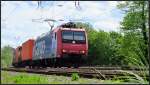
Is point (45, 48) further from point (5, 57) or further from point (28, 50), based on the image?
point (5, 57)

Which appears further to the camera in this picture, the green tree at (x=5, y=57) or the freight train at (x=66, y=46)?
the freight train at (x=66, y=46)

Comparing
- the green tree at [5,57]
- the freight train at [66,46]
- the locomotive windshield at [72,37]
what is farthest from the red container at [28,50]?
the green tree at [5,57]

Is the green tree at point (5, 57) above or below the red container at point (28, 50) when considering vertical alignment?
below

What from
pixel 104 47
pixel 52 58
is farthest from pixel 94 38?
pixel 52 58

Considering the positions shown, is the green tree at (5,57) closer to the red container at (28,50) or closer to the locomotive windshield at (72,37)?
the locomotive windshield at (72,37)

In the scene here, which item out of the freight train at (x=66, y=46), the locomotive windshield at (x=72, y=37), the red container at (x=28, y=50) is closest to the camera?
the freight train at (x=66, y=46)

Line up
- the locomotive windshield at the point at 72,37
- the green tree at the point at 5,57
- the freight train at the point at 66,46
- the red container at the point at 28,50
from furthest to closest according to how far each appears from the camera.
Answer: the red container at the point at 28,50, the locomotive windshield at the point at 72,37, the freight train at the point at 66,46, the green tree at the point at 5,57

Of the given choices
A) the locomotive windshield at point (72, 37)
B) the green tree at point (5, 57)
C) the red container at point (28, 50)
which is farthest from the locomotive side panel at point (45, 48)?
the green tree at point (5, 57)

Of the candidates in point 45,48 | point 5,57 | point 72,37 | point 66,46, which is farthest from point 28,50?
point 5,57

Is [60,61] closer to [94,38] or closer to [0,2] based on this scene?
[0,2]

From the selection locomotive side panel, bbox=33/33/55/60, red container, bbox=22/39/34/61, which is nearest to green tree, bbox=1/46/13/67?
locomotive side panel, bbox=33/33/55/60

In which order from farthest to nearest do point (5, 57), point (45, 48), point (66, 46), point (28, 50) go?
point (28, 50) < point (45, 48) < point (66, 46) < point (5, 57)

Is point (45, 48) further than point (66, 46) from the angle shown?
Yes

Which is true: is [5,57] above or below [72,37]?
below
